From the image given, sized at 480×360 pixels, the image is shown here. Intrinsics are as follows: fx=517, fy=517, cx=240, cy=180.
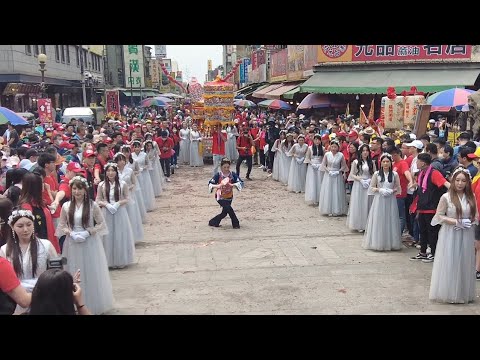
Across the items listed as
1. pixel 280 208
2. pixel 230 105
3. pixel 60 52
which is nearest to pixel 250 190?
pixel 280 208

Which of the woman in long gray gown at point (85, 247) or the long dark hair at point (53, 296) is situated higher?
the long dark hair at point (53, 296)

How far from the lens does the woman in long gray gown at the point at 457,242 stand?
6.46 m

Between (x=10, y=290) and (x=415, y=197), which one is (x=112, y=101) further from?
(x=10, y=290)

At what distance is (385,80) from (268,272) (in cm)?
1685

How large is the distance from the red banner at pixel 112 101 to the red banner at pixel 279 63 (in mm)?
10944

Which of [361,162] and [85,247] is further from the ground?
[361,162]

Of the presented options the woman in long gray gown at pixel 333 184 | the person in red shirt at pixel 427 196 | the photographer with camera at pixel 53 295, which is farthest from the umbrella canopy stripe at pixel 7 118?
the photographer with camera at pixel 53 295

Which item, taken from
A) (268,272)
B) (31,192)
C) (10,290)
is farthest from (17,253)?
(268,272)

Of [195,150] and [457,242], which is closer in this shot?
[457,242]

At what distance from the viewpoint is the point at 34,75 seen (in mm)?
29844

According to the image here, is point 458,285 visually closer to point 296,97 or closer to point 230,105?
point 230,105

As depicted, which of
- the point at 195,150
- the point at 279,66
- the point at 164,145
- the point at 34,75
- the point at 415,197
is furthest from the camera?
the point at 279,66

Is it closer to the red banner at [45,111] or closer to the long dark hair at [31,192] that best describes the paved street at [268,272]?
the long dark hair at [31,192]
